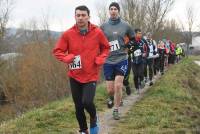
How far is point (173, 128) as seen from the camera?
805cm

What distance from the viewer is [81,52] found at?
6.32 m

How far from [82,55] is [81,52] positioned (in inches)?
1.9

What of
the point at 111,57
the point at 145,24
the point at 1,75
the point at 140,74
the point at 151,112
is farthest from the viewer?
the point at 1,75

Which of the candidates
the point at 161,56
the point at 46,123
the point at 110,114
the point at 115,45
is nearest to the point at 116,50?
the point at 115,45

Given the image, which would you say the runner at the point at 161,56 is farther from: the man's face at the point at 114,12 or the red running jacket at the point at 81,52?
the red running jacket at the point at 81,52

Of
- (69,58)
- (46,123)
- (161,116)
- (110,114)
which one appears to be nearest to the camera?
(69,58)

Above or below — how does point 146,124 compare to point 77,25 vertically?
below

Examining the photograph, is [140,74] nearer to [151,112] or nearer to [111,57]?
[151,112]

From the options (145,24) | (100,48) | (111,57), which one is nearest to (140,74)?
(111,57)

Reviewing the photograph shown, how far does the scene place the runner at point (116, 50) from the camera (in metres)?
8.66

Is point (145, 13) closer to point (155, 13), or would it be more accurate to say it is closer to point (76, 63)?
point (155, 13)

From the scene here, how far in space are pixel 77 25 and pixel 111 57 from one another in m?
2.47

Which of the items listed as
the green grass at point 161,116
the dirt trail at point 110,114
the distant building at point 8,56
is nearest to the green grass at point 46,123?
the dirt trail at point 110,114

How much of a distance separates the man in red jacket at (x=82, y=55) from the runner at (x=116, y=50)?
2209 mm
